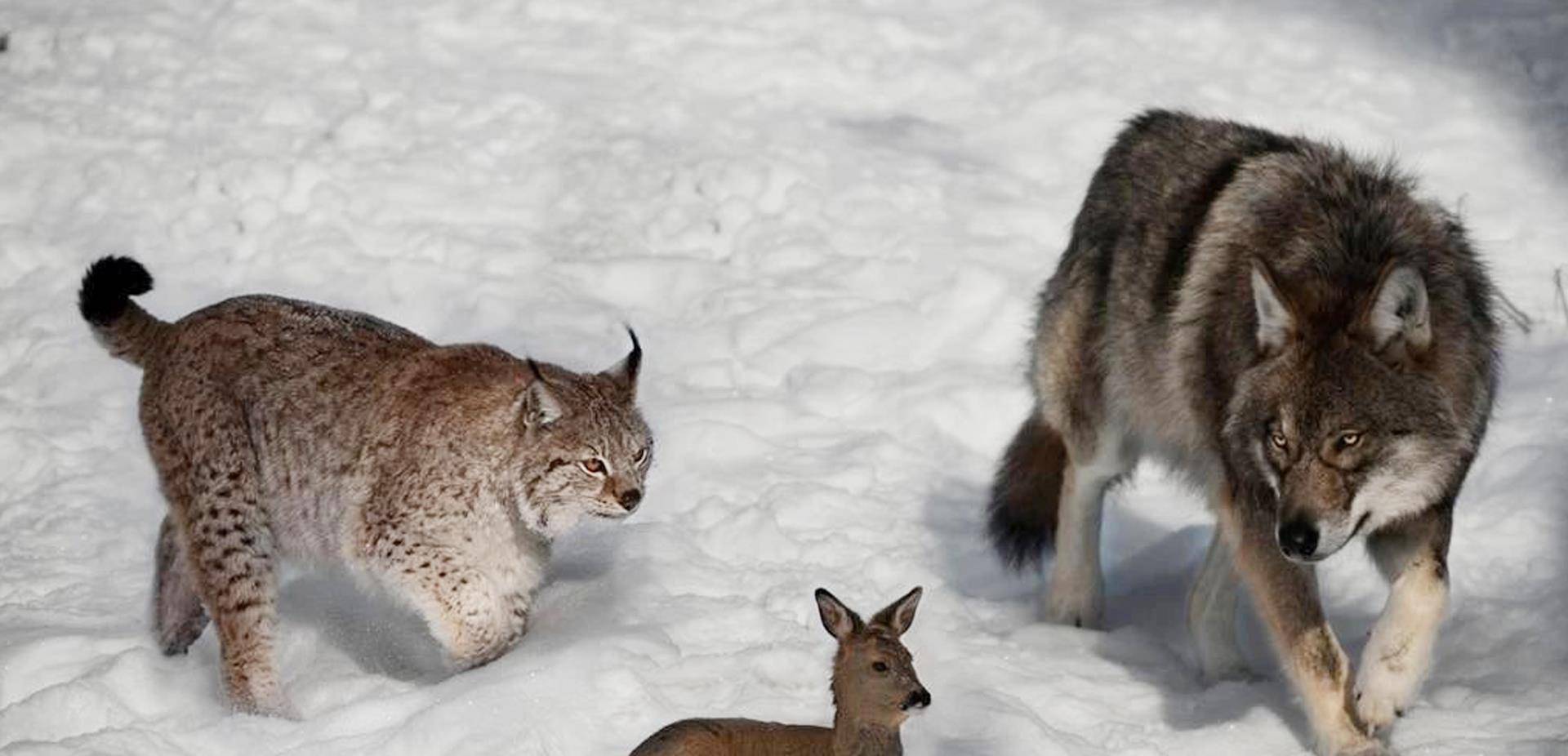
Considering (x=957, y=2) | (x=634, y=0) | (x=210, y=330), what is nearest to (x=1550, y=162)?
(x=957, y=2)

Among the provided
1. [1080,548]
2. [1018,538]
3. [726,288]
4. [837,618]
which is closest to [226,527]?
[837,618]

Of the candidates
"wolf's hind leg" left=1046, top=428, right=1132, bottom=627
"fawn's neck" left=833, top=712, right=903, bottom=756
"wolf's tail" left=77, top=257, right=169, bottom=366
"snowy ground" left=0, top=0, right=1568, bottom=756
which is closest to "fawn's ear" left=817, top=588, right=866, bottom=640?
"fawn's neck" left=833, top=712, right=903, bottom=756

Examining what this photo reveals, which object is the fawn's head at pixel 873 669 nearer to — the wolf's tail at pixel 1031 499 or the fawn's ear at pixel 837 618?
the fawn's ear at pixel 837 618

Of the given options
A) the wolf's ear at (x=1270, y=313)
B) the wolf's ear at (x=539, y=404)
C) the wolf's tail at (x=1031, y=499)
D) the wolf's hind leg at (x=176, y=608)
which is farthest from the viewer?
the wolf's tail at (x=1031, y=499)

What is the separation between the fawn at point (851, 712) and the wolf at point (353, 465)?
1.69 m

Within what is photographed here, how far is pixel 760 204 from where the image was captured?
10.1 m

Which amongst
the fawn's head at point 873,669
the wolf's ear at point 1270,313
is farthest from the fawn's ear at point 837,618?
the wolf's ear at point 1270,313

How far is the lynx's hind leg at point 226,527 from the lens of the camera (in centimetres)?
626

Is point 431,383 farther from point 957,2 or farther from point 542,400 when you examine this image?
point 957,2

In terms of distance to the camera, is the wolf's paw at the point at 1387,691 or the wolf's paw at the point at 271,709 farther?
the wolf's paw at the point at 271,709

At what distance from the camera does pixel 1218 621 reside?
6.81 m

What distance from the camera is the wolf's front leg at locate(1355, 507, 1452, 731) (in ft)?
19.3

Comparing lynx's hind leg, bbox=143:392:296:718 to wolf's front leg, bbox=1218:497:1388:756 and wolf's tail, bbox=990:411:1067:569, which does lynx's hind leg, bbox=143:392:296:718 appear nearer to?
wolf's tail, bbox=990:411:1067:569

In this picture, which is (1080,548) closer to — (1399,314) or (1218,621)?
(1218,621)
